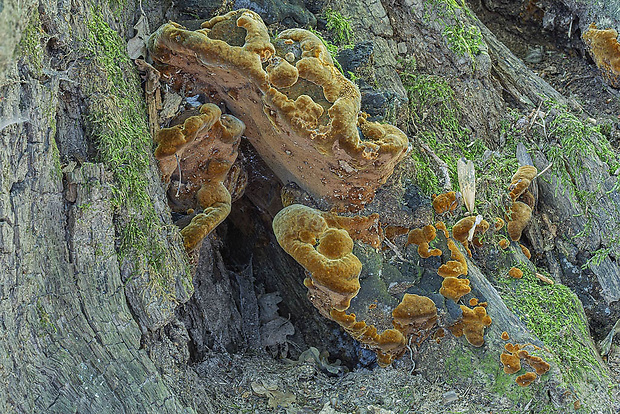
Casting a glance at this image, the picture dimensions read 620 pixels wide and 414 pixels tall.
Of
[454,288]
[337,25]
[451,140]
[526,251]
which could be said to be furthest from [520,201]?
[337,25]

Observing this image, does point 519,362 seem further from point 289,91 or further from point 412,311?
point 289,91

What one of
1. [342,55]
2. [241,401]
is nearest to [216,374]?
[241,401]

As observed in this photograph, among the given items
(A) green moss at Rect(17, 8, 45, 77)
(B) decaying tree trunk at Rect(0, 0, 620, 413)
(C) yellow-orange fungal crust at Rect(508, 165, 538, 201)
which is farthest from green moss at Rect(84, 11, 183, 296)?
(C) yellow-orange fungal crust at Rect(508, 165, 538, 201)

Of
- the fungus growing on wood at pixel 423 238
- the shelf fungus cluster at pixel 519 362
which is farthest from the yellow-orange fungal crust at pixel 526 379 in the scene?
the fungus growing on wood at pixel 423 238

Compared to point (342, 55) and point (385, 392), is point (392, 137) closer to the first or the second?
point (342, 55)

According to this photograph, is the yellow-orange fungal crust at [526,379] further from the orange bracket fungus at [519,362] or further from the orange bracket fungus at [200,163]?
the orange bracket fungus at [200,163]

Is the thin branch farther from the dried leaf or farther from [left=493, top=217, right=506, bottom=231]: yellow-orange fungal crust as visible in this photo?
[left=493, top=217, right=506, bottom=231]: yellow-orange fungal crust
